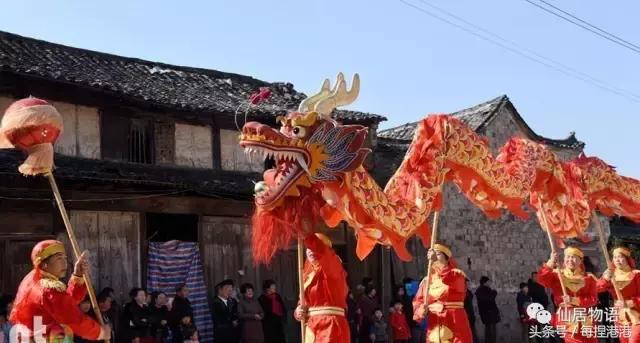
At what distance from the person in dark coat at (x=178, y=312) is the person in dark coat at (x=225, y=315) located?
646 millimetres

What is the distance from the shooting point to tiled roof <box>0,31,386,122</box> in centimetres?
1234

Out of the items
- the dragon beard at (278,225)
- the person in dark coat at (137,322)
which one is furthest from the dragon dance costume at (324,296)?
the person in dark coat at (137,322)

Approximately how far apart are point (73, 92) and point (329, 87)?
6612mm

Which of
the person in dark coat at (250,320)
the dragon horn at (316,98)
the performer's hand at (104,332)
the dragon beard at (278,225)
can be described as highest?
the dragon horn at (316,98)

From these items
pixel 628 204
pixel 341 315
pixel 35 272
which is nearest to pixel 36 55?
pixel 35 272

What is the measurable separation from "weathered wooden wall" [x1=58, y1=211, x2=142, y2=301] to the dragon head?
598 cm

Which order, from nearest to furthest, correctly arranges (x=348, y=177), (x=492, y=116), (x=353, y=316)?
(x=348, y=177) → (x=353, y=316) → (x=492, y=116)

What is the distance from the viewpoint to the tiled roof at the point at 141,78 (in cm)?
1234

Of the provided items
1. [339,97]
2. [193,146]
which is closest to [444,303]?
[339,97]

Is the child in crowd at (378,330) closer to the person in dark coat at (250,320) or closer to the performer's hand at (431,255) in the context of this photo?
the person in dark coat at (250,320)

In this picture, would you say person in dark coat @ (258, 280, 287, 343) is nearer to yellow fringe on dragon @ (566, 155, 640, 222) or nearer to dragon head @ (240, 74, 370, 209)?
yellow fringe on dragon @ (566, 155, 640, 222)

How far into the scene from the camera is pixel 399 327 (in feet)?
44.4

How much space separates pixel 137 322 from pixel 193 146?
4.10 meters

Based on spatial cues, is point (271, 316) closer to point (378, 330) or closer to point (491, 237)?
point (378, 330)
